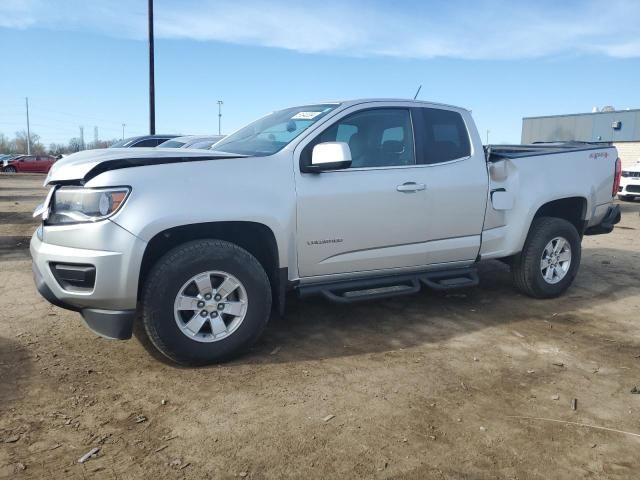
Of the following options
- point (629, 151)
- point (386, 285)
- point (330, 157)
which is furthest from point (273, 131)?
point (629, 151)

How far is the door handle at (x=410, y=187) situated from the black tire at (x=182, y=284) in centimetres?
134

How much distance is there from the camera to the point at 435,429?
291cm

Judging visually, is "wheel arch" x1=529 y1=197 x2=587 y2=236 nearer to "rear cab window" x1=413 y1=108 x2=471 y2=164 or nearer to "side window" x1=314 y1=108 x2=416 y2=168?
"rear cab window" x1=413 y1=108 x2=471 y2=164

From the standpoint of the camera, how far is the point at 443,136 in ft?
15.6

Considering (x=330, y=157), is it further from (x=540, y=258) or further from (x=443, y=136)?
(x=540, y=258)

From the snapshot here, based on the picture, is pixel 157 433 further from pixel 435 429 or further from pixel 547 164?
pixel 547 164

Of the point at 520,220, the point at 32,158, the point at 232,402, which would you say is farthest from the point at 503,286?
the point at 32,158

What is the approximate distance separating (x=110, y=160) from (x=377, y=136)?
2.12 m

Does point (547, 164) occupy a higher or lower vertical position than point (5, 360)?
higher

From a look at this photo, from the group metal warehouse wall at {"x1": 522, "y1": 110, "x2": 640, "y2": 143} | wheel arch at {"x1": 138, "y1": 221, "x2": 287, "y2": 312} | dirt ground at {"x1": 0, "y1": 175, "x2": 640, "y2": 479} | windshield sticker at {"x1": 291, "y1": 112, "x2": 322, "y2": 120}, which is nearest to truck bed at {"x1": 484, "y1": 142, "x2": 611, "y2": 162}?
dirt ground at {"x1": 0, "y1": 175, "x2": 640, "y2": 479}

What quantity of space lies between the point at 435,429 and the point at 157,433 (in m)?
1.50

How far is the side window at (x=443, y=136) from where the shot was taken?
15.2 feet

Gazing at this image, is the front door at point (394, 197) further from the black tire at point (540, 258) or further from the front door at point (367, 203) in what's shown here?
the black tire at point (540, 258)

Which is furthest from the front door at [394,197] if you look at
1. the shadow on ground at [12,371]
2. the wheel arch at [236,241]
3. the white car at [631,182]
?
the white car at [631,182]
